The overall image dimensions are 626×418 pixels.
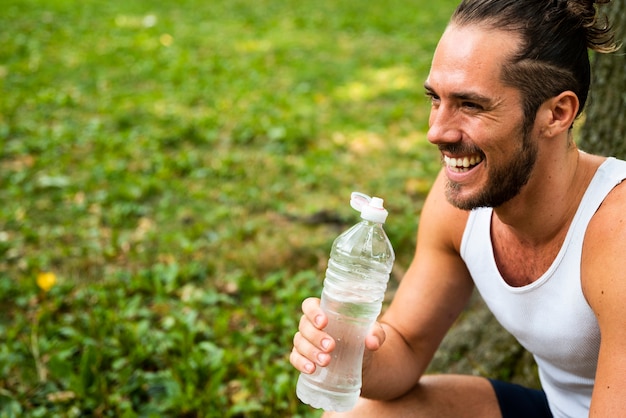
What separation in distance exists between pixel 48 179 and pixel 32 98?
2124 millimetres

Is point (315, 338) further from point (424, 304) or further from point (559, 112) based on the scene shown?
point (559, 112)

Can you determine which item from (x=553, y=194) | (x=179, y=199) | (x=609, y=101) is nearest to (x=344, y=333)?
(x=553, y=194)

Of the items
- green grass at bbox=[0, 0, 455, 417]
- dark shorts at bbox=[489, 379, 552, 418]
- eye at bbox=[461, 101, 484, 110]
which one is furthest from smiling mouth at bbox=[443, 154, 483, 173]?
green grass at bbox=[0, 0, 455, 417]

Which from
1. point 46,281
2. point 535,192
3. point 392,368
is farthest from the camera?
point 46,281

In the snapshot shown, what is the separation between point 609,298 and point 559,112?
0.57 metres

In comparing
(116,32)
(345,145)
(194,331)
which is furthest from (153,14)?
(194,331)

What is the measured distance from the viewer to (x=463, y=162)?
80.0 inches

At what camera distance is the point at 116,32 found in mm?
10375

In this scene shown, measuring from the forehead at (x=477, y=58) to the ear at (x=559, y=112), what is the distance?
156mm

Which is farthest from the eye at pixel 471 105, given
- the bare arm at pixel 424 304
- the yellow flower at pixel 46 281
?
the yellow flower at pixel 46 281

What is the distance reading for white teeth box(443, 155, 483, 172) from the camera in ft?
6.64

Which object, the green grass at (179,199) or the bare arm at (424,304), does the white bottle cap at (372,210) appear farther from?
the green grass at (179,199)

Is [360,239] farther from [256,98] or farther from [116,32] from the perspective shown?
[116,32]

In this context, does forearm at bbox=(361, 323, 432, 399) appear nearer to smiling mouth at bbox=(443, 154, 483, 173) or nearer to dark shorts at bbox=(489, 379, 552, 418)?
dark shorts at bbox=(489, 379, 552, 418)
